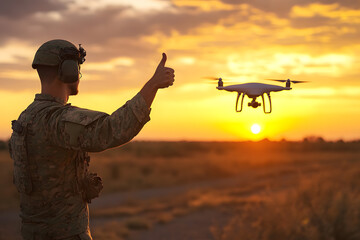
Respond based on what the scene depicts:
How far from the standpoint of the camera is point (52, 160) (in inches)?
121

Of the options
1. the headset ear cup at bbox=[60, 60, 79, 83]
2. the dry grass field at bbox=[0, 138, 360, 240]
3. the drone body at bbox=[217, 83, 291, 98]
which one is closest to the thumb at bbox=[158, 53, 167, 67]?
the drone body at bbox=[217, 83, 291, 98]

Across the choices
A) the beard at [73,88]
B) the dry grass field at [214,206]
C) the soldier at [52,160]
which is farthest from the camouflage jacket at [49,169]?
the dry grass field at [214,206]

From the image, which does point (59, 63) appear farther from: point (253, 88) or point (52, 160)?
point (253, 88)

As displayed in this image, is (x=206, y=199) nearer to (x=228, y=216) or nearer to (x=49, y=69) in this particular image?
(x=228, y=216)

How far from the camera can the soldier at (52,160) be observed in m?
3.02

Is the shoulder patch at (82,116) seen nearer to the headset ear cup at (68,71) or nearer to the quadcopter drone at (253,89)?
the headset ear cup at (68,71)

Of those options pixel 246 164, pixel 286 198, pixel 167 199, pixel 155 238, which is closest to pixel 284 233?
pixel 286 198

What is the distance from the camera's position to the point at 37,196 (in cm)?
320

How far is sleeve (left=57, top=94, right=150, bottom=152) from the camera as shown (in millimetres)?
2570

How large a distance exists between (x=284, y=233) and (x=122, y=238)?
4.34 metres

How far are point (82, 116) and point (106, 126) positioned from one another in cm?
20

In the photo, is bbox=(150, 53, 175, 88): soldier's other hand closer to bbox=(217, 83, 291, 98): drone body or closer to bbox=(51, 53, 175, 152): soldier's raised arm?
bbox=(51, 53, 175, 152): soldier's raised arm

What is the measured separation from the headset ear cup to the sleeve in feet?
1.45

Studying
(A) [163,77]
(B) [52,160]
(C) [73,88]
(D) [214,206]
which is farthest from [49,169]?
(D) [214,206]
